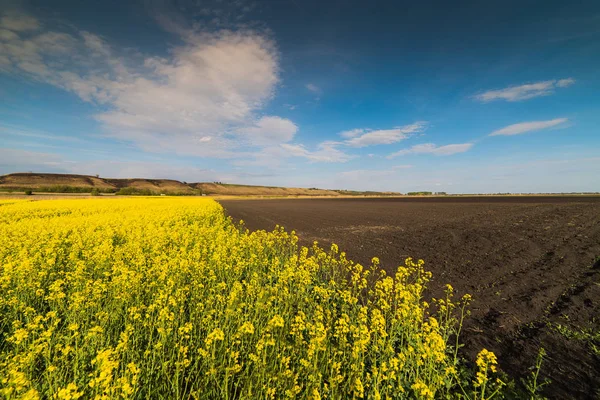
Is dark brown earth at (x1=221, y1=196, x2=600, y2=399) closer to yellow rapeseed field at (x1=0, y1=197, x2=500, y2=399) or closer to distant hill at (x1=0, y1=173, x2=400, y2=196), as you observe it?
yellow rapeseed field at (x1=0, y1=197, x2=500, y2=399)

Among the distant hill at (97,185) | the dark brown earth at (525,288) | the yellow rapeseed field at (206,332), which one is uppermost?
the distant hill at (97,185)

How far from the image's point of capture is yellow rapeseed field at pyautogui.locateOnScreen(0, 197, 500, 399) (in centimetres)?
327

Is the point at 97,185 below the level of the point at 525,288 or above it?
above

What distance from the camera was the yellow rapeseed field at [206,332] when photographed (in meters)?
3.27

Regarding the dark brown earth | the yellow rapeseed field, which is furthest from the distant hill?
the dark brown earth

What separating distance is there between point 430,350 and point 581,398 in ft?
9.08

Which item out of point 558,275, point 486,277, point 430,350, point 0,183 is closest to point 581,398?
point 430,350

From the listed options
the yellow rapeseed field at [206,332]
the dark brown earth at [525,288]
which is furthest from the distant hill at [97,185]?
the dark brown earth at [525,288]

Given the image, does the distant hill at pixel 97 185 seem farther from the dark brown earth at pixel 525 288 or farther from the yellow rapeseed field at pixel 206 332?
the dark brown earth at pixel 525 288

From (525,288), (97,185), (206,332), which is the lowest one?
→ (525,288)

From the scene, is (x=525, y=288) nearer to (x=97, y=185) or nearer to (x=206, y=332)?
(x=206, y=332)

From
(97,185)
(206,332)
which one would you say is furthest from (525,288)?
(97,185)

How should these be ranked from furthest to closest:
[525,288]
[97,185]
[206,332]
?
[97,185] < [525,288] < [206,332]

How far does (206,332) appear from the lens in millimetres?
4844
